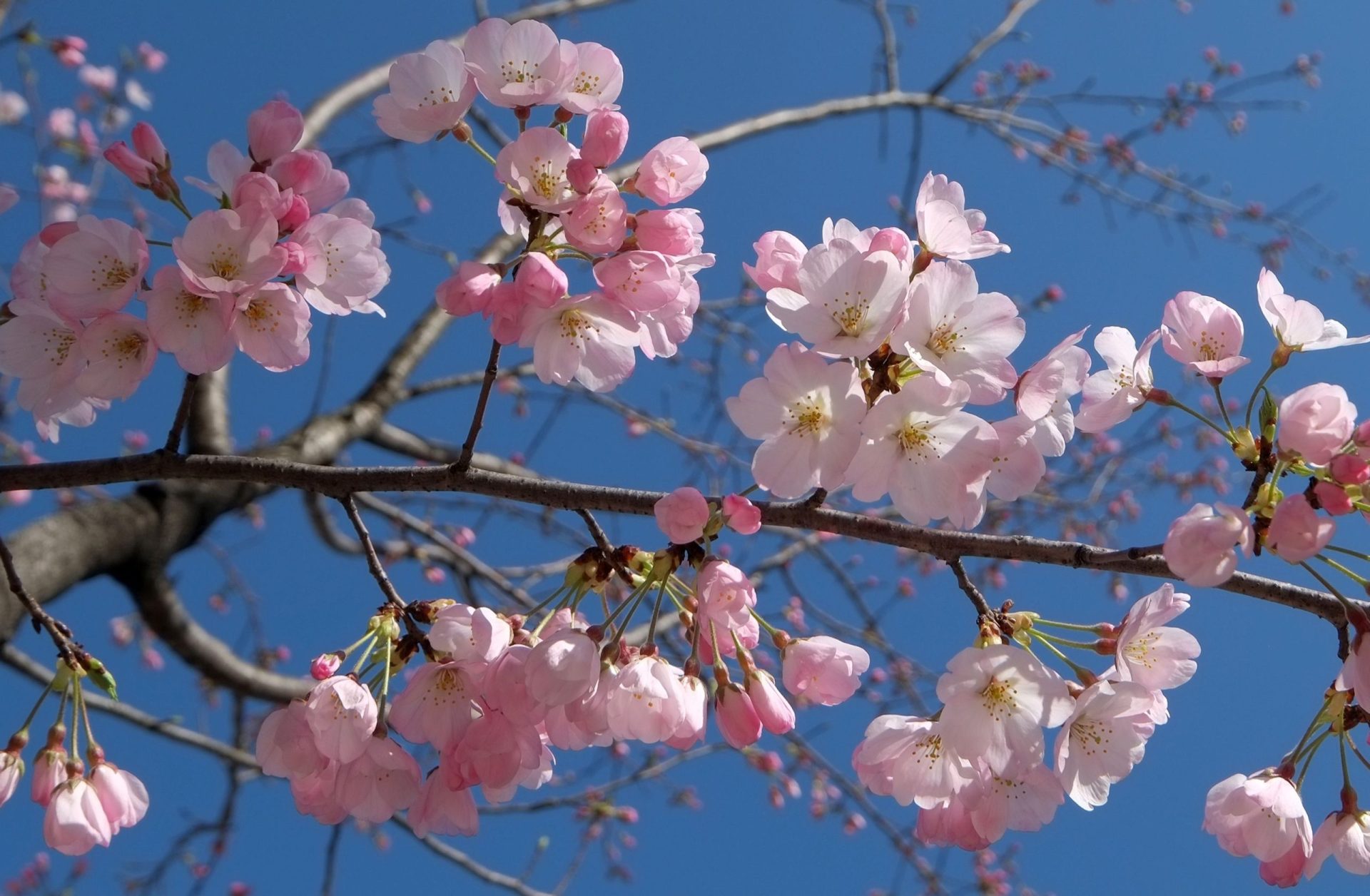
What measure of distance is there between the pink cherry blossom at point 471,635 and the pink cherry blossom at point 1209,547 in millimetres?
689

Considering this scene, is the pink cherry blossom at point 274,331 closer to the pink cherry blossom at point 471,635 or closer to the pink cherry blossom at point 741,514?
the pink cherry blossom at point 471,635

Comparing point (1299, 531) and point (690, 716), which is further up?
point (1299, 531)

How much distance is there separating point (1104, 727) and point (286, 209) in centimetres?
111

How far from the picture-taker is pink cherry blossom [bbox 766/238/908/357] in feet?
3.29

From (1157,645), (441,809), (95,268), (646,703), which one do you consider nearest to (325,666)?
(441,809)

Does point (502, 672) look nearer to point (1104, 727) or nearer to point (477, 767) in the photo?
point (477, 767)

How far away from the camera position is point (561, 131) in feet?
4.01

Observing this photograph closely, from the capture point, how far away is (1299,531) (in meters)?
0.87

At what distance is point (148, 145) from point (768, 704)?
1.02 meters

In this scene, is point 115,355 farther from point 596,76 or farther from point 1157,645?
point 1157,645

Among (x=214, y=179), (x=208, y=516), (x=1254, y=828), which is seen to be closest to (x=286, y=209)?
(x=214, y=179)

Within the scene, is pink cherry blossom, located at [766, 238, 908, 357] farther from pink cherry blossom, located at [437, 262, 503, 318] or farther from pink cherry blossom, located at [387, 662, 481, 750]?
pink cherry blossom, located at [387, 662, 481, 750]

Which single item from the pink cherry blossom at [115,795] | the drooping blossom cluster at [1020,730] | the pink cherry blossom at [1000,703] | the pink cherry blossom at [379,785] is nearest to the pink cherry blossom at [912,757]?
the drooping blossom cluster at [1020,730]

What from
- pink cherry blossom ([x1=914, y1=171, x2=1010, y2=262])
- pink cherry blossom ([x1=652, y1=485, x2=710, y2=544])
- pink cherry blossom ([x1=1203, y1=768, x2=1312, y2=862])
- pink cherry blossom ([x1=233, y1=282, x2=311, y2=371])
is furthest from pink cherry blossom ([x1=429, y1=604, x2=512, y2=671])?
pink cherry blossom ([x1=1203, y1=768, x2=1312, y2=862])
